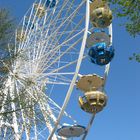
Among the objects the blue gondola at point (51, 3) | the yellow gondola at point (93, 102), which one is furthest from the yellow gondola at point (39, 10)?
the yellow gondola at point (93, 102)

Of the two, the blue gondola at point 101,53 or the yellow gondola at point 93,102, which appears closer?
the yellow gondola at point 93,102

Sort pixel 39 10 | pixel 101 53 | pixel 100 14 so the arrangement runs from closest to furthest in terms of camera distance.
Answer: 1. pixel 101 53
2. pixel 100 14
3. pixel 39 10

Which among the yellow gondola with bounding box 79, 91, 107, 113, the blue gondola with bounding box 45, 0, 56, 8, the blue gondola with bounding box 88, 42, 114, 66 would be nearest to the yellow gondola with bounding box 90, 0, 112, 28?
the blue gondola with bounding box 88, 42, 114, 66

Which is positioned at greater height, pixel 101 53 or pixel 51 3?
pixel 51 3

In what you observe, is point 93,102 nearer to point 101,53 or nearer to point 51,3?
point 101,53

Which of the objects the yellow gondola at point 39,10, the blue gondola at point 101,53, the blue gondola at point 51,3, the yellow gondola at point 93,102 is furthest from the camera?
the yellow gondola at point 39,10

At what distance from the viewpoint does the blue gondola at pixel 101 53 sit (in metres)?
14.4

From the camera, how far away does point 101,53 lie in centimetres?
1456

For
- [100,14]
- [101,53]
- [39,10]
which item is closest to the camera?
[101,53]

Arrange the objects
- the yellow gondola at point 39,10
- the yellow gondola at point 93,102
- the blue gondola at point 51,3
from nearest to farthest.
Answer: the yellow gondola at point 93,102
the blue gondola at point 51,3
the yellow gondola at point 39,10

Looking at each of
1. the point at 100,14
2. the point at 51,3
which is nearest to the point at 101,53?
the point at 100,14

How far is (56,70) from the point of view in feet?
51.1

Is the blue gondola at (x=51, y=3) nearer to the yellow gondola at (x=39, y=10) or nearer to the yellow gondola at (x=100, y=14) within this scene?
the yellow gondola at (x=39, y=10)

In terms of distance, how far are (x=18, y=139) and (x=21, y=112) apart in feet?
2.40
